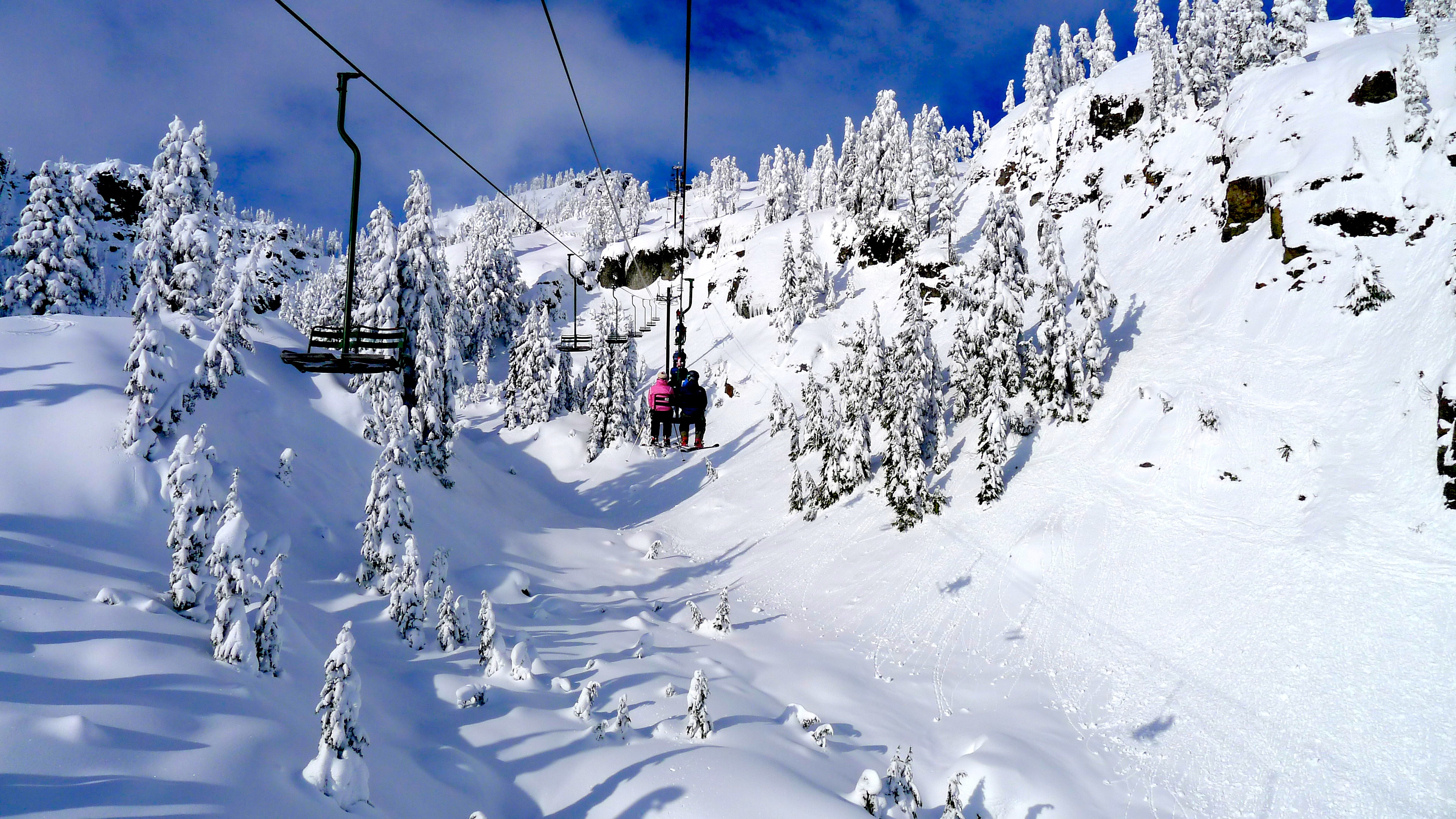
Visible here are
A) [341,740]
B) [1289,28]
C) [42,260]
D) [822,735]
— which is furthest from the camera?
[1289,28]

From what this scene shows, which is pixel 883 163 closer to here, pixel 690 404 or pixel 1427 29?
pixel 1427 29

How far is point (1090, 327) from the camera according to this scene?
25.5 meters

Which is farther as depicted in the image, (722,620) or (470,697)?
(722,620)

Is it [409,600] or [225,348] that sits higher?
[225,348]

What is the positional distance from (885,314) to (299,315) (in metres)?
82.5

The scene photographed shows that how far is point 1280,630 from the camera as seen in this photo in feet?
49.3

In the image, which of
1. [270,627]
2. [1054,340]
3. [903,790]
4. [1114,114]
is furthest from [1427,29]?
[270,627]

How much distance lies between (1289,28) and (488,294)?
72.3 meters

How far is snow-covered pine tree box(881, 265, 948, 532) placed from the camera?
2544cm

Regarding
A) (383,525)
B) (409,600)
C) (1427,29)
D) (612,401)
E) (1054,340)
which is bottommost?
(409,600)

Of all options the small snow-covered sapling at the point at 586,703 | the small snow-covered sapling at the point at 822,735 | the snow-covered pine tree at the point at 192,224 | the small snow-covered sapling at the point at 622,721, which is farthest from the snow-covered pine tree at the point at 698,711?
the snow-covered pine tree at the point at 192,224

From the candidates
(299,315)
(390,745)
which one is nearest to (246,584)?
(390,745)

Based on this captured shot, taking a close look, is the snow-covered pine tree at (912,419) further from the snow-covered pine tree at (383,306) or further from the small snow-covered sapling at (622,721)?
the snow-covered pine tree at (383,306)

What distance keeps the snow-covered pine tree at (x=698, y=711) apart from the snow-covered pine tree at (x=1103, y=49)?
99.3m
